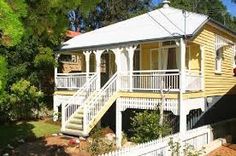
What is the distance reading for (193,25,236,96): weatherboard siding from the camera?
21.7m

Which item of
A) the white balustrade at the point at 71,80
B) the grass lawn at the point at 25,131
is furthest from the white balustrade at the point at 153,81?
the grass lawn at the point at 25,131

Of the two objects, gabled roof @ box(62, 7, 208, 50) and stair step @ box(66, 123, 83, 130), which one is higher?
gabled roof @ box(62, 7, 208, 50)

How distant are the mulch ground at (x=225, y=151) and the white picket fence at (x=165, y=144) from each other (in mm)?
605

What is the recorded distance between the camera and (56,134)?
818 inches

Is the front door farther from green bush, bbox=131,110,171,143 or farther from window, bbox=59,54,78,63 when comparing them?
green bush, bbox=131,110,171,143

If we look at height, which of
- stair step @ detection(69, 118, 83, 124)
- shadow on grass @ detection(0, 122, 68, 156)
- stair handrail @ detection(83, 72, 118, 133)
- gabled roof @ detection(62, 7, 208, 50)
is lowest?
shadow on grass @ detection(0, 122, 68, 156)

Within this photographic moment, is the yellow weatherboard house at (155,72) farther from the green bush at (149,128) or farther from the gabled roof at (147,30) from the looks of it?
the green bush at (149,128)

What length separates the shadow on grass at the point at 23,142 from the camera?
16.9m

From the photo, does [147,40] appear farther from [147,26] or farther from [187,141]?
[187,141]

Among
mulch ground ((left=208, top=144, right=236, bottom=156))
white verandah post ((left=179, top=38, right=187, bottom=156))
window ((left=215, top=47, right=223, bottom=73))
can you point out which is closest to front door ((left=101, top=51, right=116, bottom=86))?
window ((left=215, top=47, right=223, bottom=73))

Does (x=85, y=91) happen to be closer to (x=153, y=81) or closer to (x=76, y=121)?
(x=76, y=121)

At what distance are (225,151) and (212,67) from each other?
6.49m

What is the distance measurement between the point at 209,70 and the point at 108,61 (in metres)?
7.32

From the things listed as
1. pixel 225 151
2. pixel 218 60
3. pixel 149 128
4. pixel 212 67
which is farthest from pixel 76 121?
pixel 218 60
